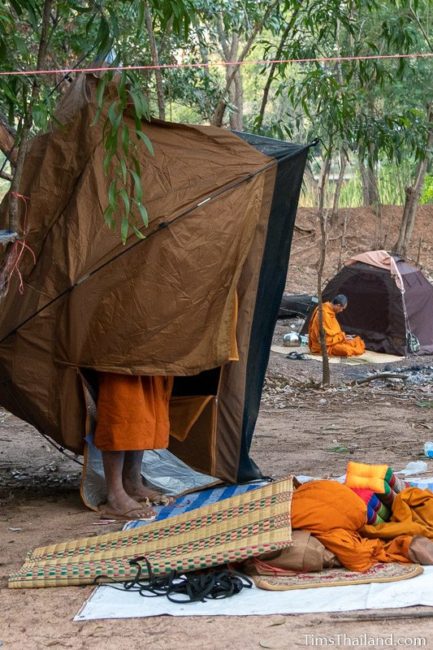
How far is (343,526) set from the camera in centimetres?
457

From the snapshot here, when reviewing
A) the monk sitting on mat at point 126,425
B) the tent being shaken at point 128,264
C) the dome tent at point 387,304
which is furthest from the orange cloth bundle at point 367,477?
the dome tent at point 387,304

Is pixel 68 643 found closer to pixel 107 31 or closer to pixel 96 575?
pixel 96 575

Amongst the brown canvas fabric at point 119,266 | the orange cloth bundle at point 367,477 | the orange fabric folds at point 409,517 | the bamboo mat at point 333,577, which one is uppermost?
the brown canvas fabric at point 119,266

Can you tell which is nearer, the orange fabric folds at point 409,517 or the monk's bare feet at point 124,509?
the orange fabric folds at point 409,517

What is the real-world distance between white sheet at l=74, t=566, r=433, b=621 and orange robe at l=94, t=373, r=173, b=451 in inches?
57.8

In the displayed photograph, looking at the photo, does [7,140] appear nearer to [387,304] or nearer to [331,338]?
[331,338]

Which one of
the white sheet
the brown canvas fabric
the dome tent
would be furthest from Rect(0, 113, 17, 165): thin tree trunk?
the dome tent

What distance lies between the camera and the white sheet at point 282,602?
394 centimetres

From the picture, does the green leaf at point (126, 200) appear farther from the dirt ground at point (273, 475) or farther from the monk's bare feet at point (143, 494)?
the monk's bare feet at point (143, 494)

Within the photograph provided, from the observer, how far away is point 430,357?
1480 centimetres

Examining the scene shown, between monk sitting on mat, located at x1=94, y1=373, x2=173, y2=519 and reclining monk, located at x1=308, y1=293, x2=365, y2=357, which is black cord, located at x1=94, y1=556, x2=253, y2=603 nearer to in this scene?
monk sitting on mat, located at x1=94, y1=373, x2=173, y2=519

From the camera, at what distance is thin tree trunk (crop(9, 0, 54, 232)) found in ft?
18.0

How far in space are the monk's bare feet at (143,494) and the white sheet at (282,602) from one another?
1722 millimetres

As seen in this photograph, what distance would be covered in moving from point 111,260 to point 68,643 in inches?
94.3
